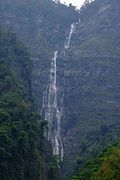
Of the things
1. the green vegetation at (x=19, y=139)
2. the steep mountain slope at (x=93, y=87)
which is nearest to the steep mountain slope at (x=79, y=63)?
the steep mountain slope at (x=93, y=87)

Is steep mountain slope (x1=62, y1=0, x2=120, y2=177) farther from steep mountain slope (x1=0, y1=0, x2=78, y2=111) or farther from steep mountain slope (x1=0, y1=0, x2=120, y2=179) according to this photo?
steep mountain slope (x1=0, y1=0, x2=78, y2=111)

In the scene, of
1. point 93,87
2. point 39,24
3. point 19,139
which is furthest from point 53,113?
point 19,139

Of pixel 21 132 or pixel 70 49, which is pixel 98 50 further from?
pixel 21 132

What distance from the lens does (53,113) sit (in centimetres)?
5888

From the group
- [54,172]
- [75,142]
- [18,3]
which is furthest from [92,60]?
[54,172]

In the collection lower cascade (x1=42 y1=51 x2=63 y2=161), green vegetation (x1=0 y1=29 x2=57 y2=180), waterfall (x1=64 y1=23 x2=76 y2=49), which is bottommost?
lower cascade (x1=42 y1=51 x2=63 y2=161)

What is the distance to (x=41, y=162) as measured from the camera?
3600 cm

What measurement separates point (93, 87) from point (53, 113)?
5725 mm

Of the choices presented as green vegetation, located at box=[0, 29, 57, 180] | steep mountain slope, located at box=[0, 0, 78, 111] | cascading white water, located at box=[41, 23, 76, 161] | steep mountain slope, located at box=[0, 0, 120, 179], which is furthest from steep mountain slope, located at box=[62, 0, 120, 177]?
green vegetation, located at box=[0, 29, 57, 180]

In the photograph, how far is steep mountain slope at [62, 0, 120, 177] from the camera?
48.5 metres

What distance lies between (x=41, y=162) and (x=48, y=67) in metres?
31.3

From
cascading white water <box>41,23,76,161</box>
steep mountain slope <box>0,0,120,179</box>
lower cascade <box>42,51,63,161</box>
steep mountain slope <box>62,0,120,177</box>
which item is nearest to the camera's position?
steep mountain slope <box>62,0,120,177</box>

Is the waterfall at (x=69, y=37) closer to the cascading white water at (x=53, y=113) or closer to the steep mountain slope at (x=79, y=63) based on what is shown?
the steep mountain slope at (x=79, y=63)

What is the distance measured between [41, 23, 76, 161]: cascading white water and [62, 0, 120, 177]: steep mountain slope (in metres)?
0.76
